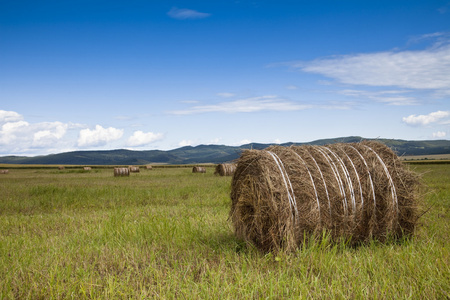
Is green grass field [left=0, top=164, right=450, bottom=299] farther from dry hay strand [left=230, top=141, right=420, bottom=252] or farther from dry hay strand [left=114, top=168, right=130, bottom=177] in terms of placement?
dry hay strand [left=114, top=168, right=130, bottom=177]

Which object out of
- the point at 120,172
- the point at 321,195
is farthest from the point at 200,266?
the point at 120,172

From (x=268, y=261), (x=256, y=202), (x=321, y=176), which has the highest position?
(x=321, y=176)

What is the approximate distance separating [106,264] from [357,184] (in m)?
4.73

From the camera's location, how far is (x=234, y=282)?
16.8 ft

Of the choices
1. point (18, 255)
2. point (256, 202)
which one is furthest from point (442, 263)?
point (18, 255)

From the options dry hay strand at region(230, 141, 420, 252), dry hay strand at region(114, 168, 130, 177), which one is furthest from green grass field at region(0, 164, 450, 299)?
dry hay strand at region(114, 168, 130, 177)

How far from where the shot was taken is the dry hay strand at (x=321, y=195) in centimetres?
631

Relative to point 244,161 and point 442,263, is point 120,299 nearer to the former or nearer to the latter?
point 244,161

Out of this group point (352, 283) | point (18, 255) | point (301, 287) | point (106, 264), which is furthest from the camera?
point (18, 255)

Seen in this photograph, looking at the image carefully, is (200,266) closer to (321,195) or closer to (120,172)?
(321,195)

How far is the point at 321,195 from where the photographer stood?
6590 mm

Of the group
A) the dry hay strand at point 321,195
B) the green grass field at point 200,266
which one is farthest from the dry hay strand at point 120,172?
the dry hay strand at point 321,195

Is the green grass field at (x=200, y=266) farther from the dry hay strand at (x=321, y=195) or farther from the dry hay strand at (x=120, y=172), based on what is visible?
the dry hay strand at (x=120, y=172)

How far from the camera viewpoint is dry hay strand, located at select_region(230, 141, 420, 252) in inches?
248
